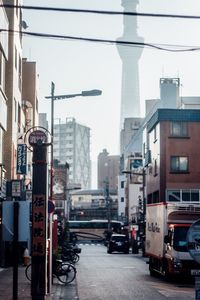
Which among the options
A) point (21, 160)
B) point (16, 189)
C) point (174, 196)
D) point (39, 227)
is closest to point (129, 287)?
point (39, 227)

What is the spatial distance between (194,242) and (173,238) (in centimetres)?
1760

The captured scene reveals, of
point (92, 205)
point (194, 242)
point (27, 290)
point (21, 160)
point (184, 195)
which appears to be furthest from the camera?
point (92, 205)

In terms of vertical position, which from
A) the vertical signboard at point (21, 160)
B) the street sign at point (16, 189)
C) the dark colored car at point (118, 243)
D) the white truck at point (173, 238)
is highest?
the vertical signboard at point (21, 160)

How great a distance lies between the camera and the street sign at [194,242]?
1224cm

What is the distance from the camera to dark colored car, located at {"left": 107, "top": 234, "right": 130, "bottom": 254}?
2788 inches

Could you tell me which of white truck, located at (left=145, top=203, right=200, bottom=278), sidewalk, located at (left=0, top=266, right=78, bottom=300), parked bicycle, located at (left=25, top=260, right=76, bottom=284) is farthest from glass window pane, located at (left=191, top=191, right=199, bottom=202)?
parked bicycle, located at (left=25, top=260, right=76, bottom=284)

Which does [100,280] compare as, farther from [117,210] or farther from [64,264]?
[117,210]

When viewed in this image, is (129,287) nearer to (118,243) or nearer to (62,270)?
(62,270)

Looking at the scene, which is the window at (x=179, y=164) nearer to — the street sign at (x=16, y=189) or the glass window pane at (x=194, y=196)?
the glass window pane at (x=194, y=196)

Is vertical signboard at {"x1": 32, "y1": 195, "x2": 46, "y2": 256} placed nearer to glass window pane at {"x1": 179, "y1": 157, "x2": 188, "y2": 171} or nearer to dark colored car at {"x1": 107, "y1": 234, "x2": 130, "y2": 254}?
glass window pane at {"x1": 179, "y1": 157, "x2": 188, "y2": 171}

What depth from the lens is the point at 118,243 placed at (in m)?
71.2

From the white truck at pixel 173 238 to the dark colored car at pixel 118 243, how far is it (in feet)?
125

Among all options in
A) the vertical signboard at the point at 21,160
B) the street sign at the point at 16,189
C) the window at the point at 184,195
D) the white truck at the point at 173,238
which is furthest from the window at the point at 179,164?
the white truck at the point at 173,238

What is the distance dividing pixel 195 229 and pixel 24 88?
51.4 meters
